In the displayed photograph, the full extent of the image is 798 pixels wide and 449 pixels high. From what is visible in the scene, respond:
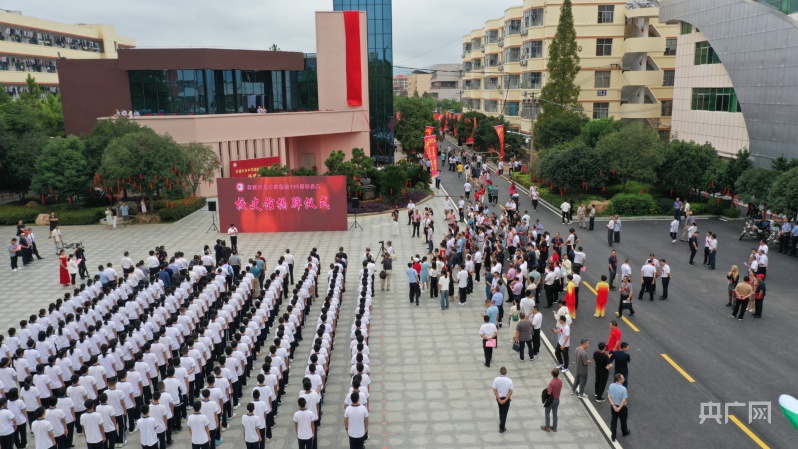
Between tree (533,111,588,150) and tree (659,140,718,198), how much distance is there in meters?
9.15

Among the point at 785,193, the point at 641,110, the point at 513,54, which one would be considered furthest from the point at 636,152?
the point at 513,54

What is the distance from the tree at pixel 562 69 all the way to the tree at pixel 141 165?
26172mm

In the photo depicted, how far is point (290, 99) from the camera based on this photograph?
147ft

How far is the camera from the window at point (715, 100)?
106 feet

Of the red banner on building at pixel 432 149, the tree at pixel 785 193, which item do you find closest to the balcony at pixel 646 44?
the red banner on building at pixel 432 149

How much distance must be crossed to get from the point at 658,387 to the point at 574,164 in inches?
770

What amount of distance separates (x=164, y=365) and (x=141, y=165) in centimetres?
1736

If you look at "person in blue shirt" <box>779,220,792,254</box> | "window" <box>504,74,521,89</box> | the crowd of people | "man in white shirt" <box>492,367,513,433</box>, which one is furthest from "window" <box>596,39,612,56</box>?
"man in white shirt" <box>492,367,513,433</box>

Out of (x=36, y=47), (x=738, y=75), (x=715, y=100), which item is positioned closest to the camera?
(x=738, y=75)

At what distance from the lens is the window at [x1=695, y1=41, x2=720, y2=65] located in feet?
111

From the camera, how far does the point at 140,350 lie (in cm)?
1194

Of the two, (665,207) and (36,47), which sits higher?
(36,47)

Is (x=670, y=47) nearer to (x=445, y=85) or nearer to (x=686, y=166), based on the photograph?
(x=686, y=166)

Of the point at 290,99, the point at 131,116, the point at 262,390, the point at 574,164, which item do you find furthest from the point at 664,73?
the point at 262,390
